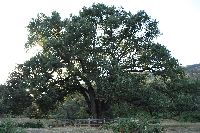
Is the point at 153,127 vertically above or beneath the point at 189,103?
beneath

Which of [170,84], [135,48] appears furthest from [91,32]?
[170,84]

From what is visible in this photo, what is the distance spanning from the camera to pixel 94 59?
46969 mm

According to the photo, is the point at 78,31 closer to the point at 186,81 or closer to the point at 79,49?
the point at 79,49

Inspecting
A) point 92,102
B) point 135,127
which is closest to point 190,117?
point 92,102

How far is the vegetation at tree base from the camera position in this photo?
1836 inches

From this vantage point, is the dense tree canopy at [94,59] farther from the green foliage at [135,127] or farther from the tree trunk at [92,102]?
the green foliage at [135,127]

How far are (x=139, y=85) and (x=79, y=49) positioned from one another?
29.6 ft

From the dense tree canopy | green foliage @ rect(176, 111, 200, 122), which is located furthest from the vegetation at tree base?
green foliage @ rect(176, 111, 200, 122)

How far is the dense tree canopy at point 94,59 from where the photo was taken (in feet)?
152

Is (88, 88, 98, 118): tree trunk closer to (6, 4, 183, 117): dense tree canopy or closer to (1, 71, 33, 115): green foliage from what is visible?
(6, 4, 183, 117): dense tree canopy

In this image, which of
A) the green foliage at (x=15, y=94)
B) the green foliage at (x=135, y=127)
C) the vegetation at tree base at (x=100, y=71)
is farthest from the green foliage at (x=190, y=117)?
the green foliage at (x=135, y=127)

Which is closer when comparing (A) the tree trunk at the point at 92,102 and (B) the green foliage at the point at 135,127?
(B) the green foliage at the point at 135,127

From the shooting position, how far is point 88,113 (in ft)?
185

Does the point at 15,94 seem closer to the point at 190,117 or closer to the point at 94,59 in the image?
the point at 94,59
